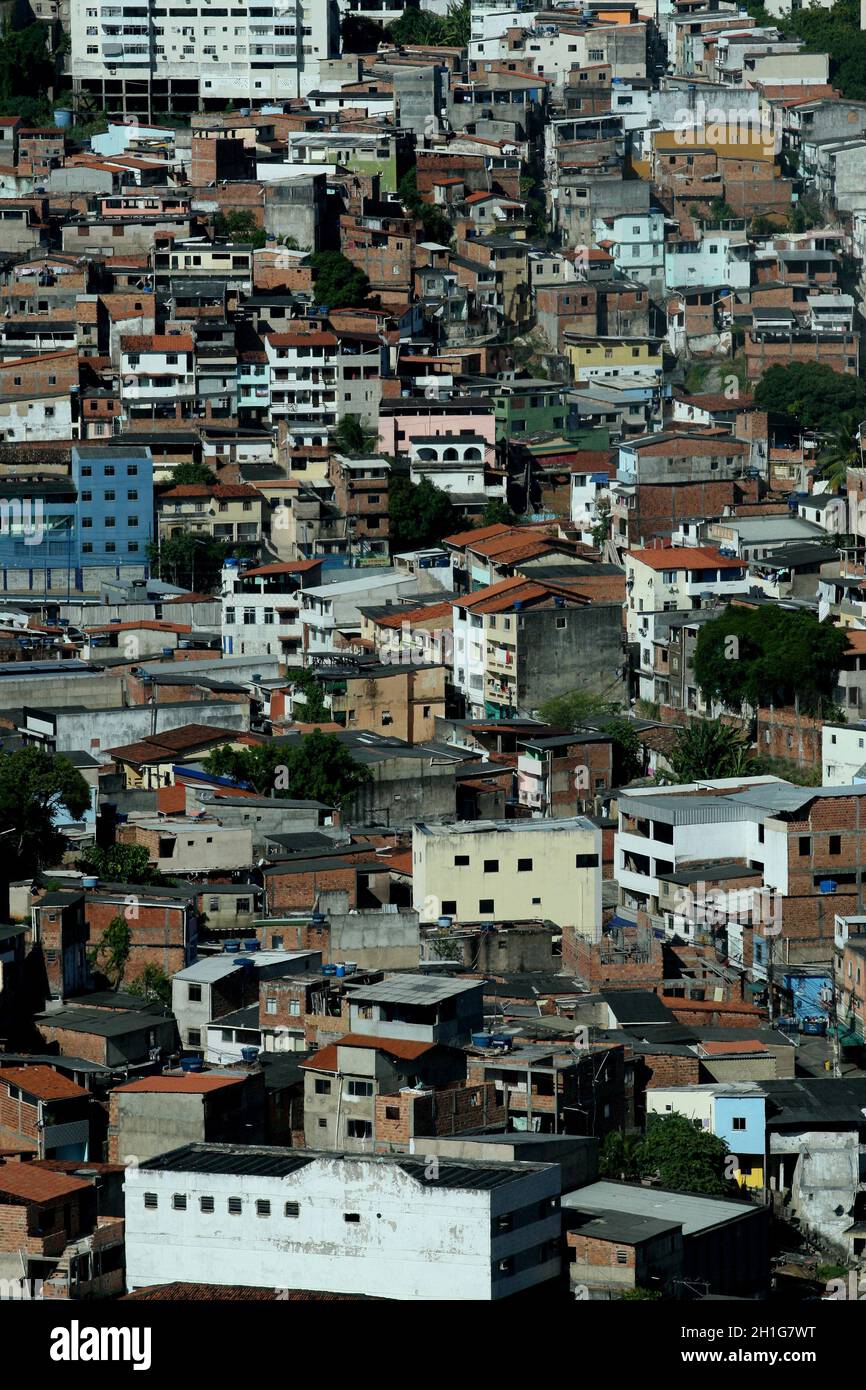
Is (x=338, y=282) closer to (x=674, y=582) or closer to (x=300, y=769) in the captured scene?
(x=674, y=582)

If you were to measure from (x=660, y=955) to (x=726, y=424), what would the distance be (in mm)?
24084

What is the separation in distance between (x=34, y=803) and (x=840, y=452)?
22.6 metres

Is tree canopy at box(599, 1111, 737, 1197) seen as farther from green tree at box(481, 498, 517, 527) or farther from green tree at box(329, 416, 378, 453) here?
green tree at box(329, 416, 378, 453)

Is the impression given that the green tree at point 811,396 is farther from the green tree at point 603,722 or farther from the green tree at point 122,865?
the green tree at point 122,865

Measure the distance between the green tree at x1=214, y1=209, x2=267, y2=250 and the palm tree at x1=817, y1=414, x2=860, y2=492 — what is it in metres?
12.3

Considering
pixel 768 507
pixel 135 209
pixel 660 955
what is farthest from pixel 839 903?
pixel 135 209

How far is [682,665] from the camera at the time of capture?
4247 centimetres

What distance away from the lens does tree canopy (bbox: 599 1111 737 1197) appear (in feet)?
83.7

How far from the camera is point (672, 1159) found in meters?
25.8

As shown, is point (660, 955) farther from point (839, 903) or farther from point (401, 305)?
point (401, 305)

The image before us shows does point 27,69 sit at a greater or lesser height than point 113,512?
→ greater

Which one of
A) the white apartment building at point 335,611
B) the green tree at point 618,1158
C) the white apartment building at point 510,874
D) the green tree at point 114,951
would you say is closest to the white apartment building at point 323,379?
the white apartment building at point 335,611

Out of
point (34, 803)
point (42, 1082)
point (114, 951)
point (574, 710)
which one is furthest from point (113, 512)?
point (42, 1082)

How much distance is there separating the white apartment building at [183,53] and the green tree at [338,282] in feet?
52.0
